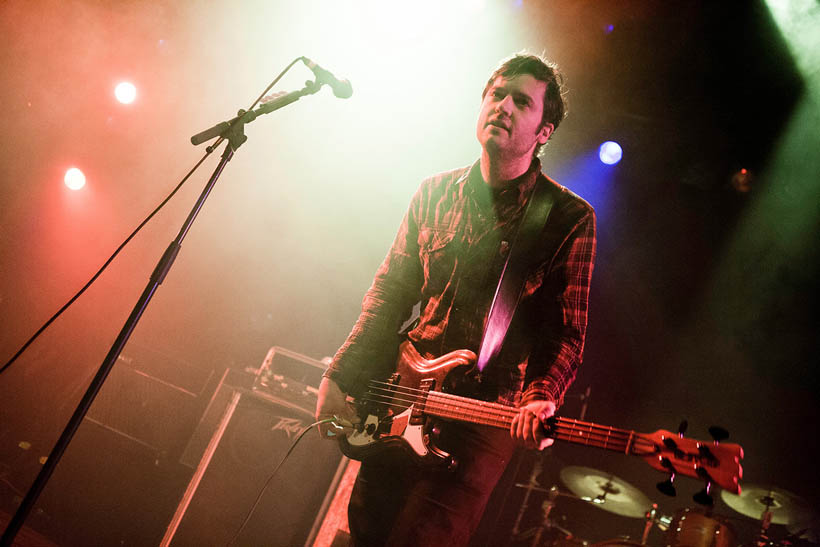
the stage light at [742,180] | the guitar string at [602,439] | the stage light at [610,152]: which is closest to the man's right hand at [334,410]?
the guitar string at [602,439]

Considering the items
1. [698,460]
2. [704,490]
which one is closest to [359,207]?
[698,460]

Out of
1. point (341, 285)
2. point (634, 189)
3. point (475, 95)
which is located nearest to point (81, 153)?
point (341, 285)

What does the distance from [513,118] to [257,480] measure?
2.88 m

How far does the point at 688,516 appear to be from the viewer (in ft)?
13.5

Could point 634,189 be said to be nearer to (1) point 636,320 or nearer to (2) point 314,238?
(1) point 636,320

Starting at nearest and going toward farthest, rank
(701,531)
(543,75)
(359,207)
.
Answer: (543,75) < (701,531) < (359,207)

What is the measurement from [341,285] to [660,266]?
3.37 meters

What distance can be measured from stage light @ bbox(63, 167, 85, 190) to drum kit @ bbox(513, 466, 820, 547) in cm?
658

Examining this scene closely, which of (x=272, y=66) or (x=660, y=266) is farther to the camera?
(x=272, y=66)

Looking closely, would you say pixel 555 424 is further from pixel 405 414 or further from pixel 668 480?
pixel 405 414

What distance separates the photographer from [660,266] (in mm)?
5273

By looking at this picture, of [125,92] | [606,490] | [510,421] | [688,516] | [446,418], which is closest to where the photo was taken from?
[510,421]

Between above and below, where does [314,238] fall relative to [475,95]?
below

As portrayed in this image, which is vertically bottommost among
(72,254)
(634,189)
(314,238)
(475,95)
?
(72,254)
